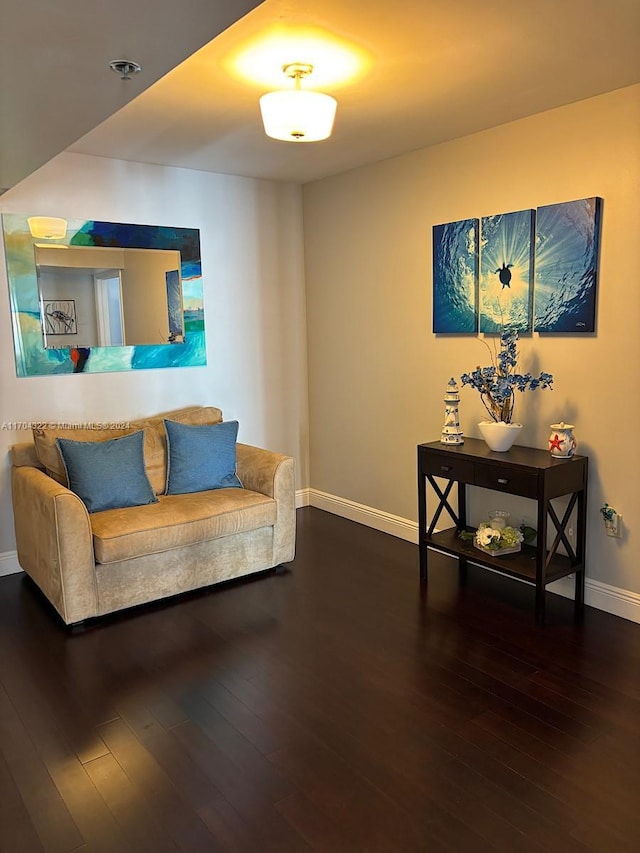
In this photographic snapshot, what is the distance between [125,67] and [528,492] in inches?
92.5

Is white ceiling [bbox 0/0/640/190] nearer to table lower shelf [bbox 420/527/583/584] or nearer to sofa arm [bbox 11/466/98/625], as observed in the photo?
sofa arm [bbox 11/466/98/625]

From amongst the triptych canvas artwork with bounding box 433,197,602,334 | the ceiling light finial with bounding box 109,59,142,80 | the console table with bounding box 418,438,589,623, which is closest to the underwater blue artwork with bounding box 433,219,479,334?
the triptych canvas artwork with bounding box 433,197,602,334

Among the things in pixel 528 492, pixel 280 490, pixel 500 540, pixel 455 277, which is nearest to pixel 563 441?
pixel 528 492

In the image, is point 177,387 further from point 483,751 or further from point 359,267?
point 483,751

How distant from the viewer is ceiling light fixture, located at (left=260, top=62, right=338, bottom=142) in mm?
2498

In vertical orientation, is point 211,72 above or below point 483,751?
above

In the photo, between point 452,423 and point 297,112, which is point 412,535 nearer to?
point 452,423

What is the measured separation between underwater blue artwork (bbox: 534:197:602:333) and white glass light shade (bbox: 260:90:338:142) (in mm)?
1302

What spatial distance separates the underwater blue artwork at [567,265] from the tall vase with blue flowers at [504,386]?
222mm

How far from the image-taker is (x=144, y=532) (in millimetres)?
3303

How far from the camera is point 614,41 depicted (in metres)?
2.42

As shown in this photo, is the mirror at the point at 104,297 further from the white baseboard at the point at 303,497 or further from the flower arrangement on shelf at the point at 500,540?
the flower arrangement on shelf at the point at 500,540

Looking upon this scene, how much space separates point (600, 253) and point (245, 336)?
247 cm

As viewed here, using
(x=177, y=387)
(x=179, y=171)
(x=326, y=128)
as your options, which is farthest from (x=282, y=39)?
(x=177, y=387)
